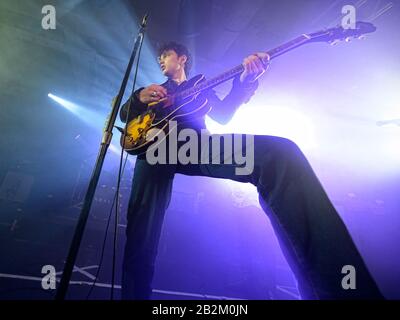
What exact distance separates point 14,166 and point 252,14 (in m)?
7.49

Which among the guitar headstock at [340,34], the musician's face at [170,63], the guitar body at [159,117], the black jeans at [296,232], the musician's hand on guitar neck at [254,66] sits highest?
the guitar headstock at [340,34]

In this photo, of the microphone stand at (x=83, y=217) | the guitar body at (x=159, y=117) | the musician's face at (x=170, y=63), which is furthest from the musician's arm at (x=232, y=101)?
the microphone stand at (x=83, y=217)

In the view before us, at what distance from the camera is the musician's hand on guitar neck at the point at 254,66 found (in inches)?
81.7

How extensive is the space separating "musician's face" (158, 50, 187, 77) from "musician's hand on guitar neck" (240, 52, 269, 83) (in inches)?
33.8

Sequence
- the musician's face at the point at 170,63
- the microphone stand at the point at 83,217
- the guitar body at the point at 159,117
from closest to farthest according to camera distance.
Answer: the microphone stand at the point at 83,217
the guitar body at the point at 159,117
the musician's face at the point at 170,63

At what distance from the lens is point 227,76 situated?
2391 mm

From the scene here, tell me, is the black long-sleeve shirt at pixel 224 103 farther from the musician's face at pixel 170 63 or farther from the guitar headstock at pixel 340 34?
the guitar headstock at pixel 340 34

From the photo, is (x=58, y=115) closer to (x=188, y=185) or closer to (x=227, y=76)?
(x=188, y=185)

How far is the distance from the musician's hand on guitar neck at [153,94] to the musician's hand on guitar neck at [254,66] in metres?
0.76

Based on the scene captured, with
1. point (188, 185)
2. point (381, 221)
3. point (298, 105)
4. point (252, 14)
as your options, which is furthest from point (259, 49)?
point (381, 221)

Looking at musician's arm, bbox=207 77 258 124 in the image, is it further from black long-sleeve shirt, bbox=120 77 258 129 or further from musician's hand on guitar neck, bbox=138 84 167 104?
musician's hand on guitar neck, bbox=138 84 167 104

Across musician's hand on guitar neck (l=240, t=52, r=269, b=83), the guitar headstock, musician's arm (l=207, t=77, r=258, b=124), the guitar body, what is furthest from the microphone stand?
→ the guitar headstock

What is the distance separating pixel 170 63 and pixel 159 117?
812 mm

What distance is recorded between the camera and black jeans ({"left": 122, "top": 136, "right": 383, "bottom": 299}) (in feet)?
3.02
